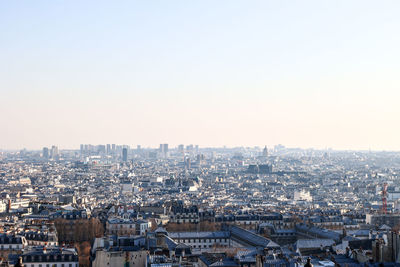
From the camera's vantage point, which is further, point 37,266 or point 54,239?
point 54,239

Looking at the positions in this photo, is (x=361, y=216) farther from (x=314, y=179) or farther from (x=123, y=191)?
(x=314, y=179)

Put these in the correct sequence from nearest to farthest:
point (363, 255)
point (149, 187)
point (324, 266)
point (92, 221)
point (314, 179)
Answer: point (324, 266)
point (363, 255)
point (92, 221)
point (149, 187)
point (314, 179)

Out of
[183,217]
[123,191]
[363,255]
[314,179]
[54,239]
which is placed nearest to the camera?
[363,255]

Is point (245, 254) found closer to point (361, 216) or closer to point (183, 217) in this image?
point (183, 217)

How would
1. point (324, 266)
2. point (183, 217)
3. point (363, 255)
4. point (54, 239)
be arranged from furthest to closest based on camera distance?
point (183, 217) → point (54, 239) → point (363, 255) → point (324, 266)

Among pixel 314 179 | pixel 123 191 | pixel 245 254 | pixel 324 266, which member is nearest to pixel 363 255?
pixel 324 266

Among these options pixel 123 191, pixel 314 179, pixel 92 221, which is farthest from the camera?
pixel 314 179

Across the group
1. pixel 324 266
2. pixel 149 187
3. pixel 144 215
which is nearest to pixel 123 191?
pixel 149 187

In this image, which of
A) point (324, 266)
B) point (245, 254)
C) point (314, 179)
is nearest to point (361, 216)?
point (245, 254)

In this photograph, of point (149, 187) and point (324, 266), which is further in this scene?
point (149, 187)
